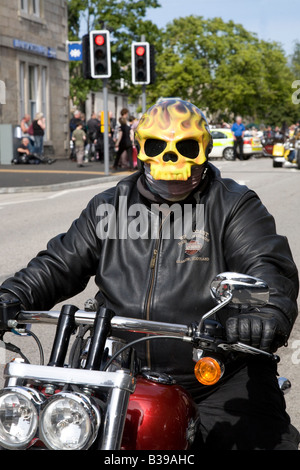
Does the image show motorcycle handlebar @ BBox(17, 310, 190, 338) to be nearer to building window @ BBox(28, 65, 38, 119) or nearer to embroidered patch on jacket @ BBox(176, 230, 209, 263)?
embroidered patch on jacket @ BBox(176, 230, 209, 263)

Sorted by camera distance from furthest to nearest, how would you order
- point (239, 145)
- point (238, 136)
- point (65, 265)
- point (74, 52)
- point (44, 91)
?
point (239, 145)
point (44, 91)
point (238, 136)
point (74, 52)
point (65, 265)

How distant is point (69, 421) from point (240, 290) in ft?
1.62

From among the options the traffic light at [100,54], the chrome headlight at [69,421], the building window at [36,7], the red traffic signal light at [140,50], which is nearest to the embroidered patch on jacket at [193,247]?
the chrome headlight at [69,421]

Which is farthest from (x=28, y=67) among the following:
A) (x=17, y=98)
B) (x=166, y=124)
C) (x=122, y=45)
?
(x=166, y=124)

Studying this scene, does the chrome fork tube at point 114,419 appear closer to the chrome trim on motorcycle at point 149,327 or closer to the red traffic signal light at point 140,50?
the chrome trim on motorcycle at point 149,327

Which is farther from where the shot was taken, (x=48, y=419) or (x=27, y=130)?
(x=27, y=130)

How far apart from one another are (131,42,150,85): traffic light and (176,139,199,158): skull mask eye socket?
18.2m

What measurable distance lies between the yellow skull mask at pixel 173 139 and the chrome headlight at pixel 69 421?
1.01 meters

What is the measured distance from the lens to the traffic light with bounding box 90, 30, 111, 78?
19.2 m

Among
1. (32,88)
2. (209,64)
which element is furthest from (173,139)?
(209,64)

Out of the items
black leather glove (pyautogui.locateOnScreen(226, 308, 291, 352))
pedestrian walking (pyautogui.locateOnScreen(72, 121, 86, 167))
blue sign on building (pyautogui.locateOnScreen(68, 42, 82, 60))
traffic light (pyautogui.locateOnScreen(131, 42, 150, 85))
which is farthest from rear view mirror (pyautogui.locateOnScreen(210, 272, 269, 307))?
blue sign on building (pyautogui.locateOnScreen(68, 42, 82, 60))

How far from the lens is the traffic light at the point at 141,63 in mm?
20469

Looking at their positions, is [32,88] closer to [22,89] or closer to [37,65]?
[37,65]

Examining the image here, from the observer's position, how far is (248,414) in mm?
2416
